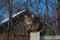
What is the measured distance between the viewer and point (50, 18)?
3994 mm

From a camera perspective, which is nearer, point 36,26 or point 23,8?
point 36,26

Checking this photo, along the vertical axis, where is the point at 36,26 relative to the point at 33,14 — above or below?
below

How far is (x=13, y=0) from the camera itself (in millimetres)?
4137

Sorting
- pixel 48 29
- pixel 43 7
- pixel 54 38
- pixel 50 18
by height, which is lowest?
pixel 54 38

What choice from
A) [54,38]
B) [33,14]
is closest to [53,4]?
[33,14]

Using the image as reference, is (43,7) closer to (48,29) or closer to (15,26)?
(48,29)

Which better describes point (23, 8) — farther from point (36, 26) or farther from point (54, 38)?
point (54, 38)

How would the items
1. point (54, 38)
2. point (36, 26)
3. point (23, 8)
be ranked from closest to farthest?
point (54, 38) < point (36, 26) < point (23, 8)

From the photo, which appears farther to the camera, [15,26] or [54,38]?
[15,26]

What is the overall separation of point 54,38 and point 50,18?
1353mm

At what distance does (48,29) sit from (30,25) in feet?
1.45

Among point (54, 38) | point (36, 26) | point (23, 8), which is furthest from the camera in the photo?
point (23, 8)

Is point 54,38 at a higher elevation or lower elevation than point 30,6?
lower

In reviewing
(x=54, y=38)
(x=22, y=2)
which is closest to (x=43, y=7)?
(x=22, y=2)
